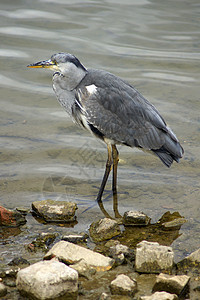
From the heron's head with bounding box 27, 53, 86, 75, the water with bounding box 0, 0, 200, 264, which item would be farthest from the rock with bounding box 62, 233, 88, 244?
the heron's head with bounding box 27, 53, 86, 75

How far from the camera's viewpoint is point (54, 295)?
3.53 meters

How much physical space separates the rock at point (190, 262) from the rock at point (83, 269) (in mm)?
739

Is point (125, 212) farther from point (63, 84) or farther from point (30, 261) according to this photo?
point (63, 84)

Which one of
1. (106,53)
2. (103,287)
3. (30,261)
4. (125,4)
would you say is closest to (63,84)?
(30,261)

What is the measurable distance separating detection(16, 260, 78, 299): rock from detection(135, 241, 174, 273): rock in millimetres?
657

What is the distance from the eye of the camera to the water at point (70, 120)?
18.5 feet

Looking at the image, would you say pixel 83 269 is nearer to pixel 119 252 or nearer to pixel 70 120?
pixel 119 252

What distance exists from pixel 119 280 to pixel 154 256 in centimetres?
42

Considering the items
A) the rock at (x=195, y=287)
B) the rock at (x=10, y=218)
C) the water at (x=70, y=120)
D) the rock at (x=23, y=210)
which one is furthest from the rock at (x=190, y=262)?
the rock at (x=23, y=210)

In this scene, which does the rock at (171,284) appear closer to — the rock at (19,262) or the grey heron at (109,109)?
the rock at (19,262)

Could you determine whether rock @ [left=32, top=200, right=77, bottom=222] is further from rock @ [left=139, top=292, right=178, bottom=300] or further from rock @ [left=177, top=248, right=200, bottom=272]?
rock @ [left=139, top=292, right=178, bottom=300]

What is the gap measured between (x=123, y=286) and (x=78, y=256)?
0.53 metres

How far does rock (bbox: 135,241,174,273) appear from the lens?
4039 mm

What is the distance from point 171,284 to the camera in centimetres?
368
